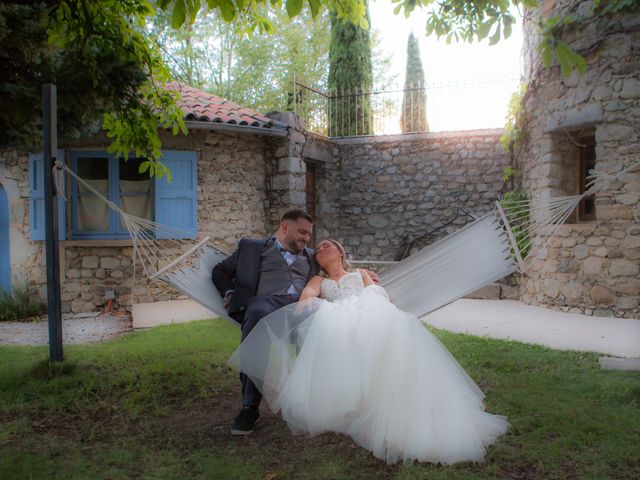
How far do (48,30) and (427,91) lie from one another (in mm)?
6350

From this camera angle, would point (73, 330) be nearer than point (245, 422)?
No

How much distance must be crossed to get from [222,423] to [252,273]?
0.78 m

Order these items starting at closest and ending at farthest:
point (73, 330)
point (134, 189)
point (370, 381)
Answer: point (370, 381)
point (73, 330)
point (134, 189)

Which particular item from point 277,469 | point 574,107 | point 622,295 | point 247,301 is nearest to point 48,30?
point 247,301

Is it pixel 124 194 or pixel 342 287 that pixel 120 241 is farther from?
pixel 342 287

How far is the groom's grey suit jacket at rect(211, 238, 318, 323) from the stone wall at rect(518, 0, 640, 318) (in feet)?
11.3

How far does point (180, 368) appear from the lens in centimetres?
349

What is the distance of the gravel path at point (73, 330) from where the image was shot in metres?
4.89

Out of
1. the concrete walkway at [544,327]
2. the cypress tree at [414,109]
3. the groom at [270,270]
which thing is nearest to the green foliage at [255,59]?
the cypress tree at [414,109]

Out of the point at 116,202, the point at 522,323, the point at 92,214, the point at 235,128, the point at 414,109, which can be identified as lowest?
the point at 522,323

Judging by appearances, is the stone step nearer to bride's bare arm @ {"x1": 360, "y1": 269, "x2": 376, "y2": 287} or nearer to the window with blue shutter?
the window with blue shutter

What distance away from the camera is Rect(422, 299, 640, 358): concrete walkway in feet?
13.3

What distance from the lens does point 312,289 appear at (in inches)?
113

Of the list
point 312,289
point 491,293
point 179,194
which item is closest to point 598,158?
point 491,293
